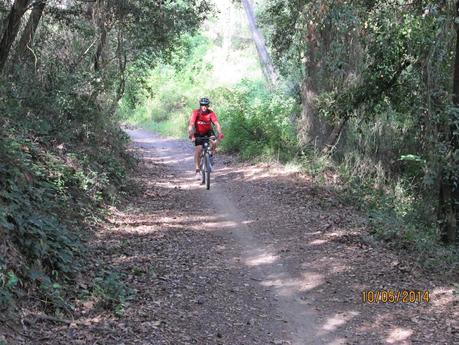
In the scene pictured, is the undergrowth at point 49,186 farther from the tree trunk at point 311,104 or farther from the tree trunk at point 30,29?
the tree trunk at point 311,104

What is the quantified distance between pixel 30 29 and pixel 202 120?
4323mm

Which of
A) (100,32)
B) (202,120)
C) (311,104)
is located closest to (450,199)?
(202,120)

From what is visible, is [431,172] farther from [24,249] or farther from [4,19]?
[4,19]

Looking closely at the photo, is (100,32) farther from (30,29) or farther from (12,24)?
(12,24)

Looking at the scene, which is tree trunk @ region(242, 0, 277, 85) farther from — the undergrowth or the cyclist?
the cyclist

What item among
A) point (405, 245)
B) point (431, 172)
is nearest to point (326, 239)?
point (405, 245)

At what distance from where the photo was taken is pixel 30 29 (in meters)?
11.4

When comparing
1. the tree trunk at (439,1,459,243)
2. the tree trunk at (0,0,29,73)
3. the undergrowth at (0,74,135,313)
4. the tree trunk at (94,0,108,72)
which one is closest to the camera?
the undergrowth at (0,74,135,313)

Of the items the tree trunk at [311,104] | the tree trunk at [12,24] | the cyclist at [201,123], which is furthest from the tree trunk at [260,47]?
the tree trunk at [12,24]

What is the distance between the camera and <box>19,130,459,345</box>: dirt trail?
550 cm
